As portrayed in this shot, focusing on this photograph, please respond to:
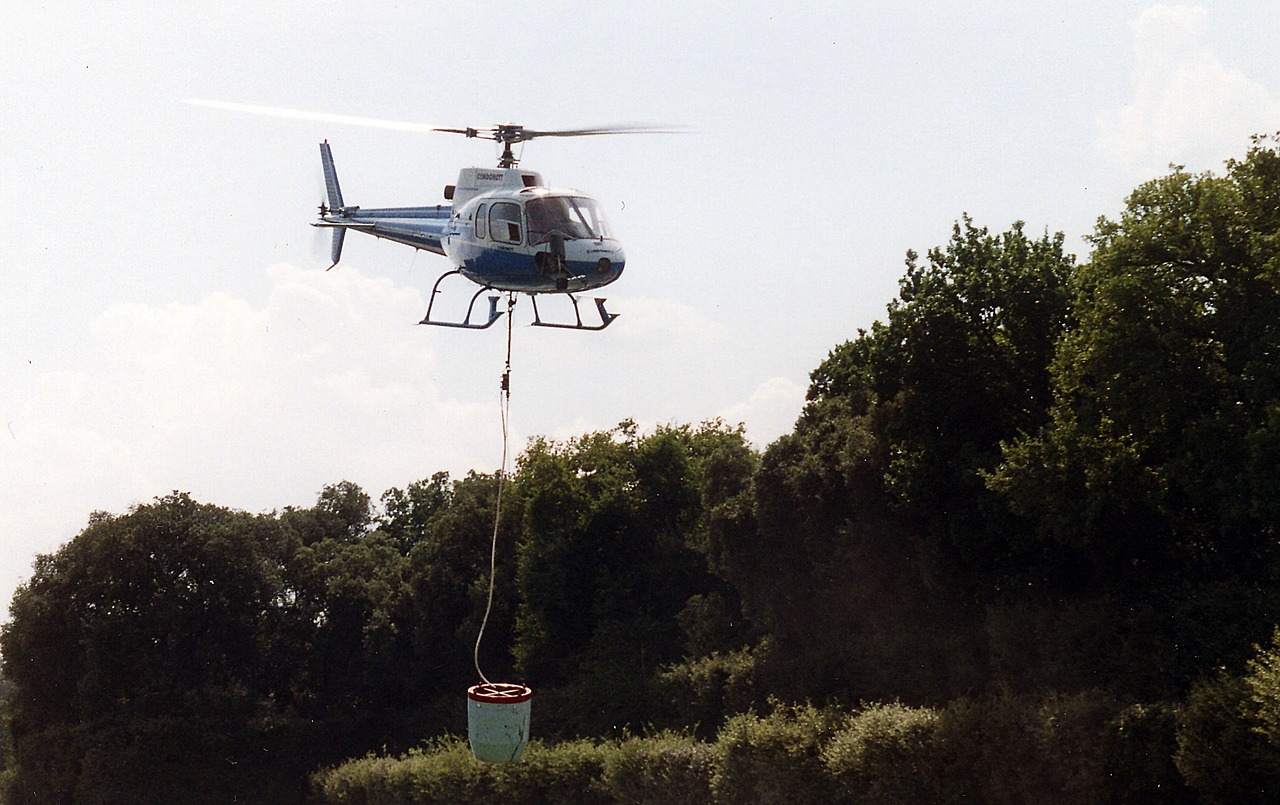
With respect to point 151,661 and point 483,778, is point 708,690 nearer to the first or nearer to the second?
point 483,778

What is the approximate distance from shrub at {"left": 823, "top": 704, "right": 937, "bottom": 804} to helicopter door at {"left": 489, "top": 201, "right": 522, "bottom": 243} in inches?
561

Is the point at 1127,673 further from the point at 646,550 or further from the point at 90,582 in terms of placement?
the point at 90,582

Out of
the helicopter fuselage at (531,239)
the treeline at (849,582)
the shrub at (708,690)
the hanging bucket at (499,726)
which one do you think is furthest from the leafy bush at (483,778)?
the helicopter fuselage at (531,239)

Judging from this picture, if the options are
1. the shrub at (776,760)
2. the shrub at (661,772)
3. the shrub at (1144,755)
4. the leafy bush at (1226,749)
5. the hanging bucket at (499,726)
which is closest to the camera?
the leafy bush at (1226,749)

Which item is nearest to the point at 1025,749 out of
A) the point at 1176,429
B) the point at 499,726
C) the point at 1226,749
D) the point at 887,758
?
the point at 887,758

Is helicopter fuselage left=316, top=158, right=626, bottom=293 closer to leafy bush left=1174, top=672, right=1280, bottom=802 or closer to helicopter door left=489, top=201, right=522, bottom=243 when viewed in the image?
helicopter door left=489, top=201, right=522, bottom=243

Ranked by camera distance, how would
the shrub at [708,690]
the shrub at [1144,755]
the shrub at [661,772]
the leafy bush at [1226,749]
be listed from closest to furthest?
the leafy bush at [1226,749] → the shrub at [1144,755] → the shrub at [661,772] → the shrub at [708,690]

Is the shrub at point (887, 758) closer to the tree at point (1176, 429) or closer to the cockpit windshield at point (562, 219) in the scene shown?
the tree at point (1176, 429)

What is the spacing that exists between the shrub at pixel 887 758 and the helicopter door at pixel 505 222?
561 inches

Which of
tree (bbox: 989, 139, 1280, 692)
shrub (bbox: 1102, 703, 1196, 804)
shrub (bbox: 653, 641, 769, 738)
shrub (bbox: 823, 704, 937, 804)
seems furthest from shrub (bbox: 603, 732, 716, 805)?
shrub (bbox: 1102, 703, 1196, 804)

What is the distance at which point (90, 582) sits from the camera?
62.9 metres

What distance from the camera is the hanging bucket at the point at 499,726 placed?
27.0 meters

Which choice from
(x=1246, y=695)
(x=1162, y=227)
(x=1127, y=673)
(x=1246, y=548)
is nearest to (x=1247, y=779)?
(x=1246, y=695)

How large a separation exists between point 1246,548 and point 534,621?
36.9 m
